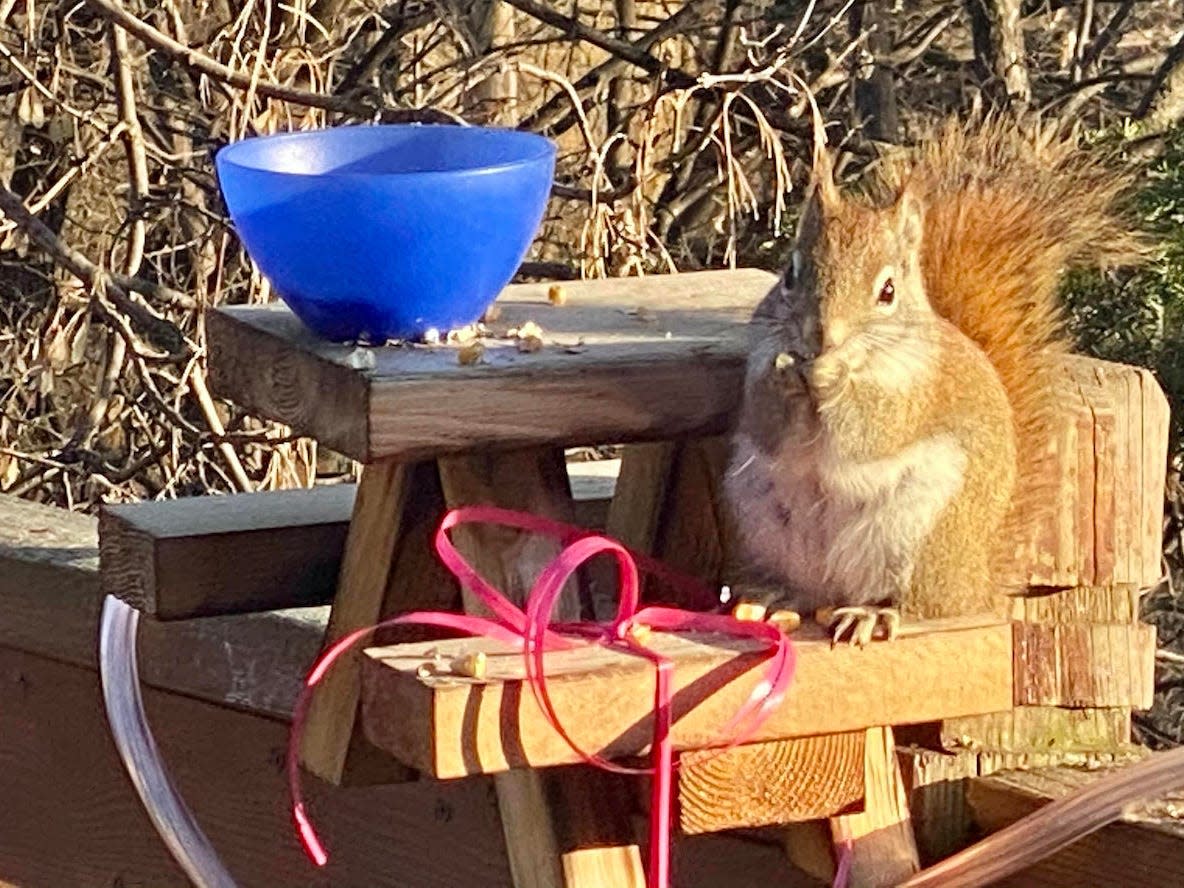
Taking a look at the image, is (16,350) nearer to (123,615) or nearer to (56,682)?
(56,682)

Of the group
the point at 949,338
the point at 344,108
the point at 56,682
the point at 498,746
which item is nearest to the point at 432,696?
the point at 498,746

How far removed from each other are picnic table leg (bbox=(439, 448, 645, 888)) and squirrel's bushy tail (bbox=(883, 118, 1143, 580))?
0.34 metres

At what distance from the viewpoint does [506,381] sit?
1.36 m

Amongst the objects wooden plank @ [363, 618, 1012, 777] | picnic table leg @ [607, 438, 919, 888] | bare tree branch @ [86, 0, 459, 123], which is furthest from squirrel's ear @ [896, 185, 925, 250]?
bare tree branch @ [86, 0, 459, 123]

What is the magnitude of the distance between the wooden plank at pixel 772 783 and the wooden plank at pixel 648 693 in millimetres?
41

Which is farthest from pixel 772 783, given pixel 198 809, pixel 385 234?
pixel 198 809

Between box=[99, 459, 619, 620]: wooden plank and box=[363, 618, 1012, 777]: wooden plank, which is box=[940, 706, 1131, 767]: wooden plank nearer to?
box=[363, 618, 1012, 777]: wooden plank

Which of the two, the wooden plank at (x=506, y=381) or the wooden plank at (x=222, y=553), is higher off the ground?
the wooden plank at (x=506, y=381)

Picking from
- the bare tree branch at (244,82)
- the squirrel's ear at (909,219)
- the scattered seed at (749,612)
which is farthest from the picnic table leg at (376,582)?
the bare tree branch at (244,82)

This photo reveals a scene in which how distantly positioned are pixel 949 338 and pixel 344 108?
4.37ft

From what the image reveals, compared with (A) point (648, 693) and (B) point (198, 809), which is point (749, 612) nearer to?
(A) point (648, 693)

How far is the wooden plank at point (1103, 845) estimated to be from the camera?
1.39 metres

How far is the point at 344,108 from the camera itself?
8.90 feet

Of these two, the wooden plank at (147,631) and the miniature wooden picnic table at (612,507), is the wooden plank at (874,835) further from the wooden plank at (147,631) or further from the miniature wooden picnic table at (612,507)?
the wooden plank at (147,631)
